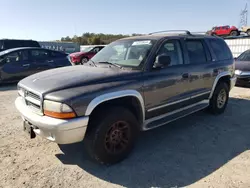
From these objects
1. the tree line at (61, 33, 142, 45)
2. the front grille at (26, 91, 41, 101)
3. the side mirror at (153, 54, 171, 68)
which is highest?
the tree line at (61, 33, 142, 45)

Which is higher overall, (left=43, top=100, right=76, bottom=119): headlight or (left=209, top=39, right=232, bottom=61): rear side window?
(left=209, top=39, right=232, bottom=61): rear side window

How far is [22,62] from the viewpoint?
9.30m

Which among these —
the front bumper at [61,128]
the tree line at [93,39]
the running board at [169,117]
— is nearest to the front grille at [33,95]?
the front bumper at [61,128]

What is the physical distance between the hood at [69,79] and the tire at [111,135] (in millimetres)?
463

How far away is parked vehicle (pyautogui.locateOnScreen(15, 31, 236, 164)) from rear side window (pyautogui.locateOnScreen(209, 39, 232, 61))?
38 cm

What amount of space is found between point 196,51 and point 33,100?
10.6 ft

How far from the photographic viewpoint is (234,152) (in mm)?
3646

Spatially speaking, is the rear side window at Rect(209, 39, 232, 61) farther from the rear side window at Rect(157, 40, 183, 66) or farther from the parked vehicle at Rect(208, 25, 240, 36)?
the parked vehicle at Rect(208, 25, 240, 36)

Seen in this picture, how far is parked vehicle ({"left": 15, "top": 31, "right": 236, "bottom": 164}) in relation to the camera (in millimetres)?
2814

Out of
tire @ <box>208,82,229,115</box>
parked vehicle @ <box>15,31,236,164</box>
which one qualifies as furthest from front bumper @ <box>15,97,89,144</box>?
tire @ <box>208,82,229,115</box>

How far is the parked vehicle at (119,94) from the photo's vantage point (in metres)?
2.81

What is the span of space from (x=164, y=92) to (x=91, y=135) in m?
1.46

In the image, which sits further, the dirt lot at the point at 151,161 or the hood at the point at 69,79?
the hood at the point at 69,79

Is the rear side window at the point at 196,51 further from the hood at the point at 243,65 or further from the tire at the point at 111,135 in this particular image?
the hood at the point at 243,65
